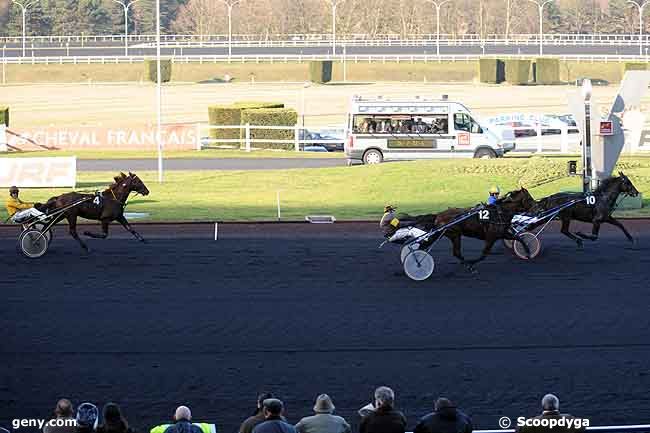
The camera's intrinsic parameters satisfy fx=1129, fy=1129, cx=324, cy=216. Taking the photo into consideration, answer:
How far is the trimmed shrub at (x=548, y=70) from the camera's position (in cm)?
7625

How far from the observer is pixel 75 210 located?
1942 centimetres

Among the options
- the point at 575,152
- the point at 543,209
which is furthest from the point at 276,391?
the point at 575,152

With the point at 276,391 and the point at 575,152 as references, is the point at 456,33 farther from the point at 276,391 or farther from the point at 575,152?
the point at 276,391

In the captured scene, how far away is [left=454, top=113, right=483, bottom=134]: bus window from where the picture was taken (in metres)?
35.5

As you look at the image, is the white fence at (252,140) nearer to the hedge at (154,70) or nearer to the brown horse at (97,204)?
the brown horse at (97,204)

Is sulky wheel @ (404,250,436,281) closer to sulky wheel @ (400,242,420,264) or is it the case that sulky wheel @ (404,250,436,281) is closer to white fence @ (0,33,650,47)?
sulky wheel @ (400,242,420,264)

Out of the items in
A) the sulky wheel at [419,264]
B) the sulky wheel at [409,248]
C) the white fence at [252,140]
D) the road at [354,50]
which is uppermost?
the road at [354,50]

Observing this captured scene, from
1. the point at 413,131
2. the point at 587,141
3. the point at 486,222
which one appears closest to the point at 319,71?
the point at 413,131

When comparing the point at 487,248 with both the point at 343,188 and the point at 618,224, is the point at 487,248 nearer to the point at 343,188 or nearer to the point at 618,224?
the point at 618,224

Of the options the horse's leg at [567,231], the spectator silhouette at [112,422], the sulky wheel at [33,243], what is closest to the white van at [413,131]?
the horse's leg at [567,231]

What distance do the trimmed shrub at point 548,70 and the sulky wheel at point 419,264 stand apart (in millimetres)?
61103

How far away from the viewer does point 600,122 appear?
2336 cm

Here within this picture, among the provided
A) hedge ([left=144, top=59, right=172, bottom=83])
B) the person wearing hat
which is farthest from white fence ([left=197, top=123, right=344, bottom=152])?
the person wearing hat

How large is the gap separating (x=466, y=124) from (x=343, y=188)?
7618mm
